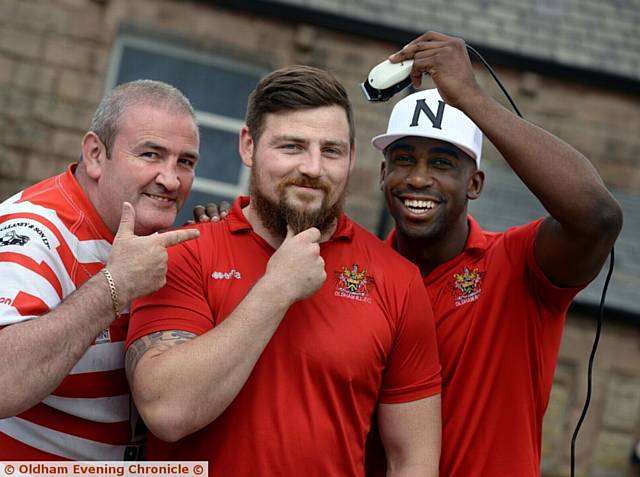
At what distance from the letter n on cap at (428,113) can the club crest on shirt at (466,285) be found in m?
0.58

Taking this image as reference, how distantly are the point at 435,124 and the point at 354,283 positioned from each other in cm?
84

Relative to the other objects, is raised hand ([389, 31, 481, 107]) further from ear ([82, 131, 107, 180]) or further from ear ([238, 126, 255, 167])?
ear ([82, 131, 107, 180])

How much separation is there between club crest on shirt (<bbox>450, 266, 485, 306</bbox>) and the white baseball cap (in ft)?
1.65

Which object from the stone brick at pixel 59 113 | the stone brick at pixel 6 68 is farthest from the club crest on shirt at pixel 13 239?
the stone brick at pixel 6 68

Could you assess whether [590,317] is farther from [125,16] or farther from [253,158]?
[253,158]

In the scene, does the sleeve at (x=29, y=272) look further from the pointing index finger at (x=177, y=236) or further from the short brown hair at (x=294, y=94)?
the short brown hair at (x=294, y=94)

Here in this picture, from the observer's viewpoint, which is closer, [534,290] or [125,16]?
[534,290]

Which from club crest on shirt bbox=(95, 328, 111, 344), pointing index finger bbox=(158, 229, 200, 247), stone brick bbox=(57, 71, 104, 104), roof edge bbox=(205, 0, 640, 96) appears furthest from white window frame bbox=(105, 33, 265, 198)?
pointing index finger bbox=(158, 229, 200, 247)

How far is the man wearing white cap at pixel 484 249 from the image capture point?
3.38 metres

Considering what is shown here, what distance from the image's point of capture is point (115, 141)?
3682mm

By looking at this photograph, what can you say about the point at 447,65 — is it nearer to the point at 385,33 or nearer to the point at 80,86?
the point at 385,33

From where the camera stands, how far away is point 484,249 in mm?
3893

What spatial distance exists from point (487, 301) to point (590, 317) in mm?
6636

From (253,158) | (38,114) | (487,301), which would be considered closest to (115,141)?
(253,158)
